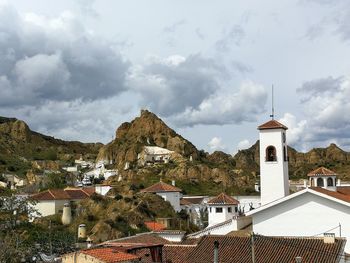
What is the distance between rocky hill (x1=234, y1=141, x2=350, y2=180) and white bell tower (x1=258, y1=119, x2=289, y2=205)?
9396 cm

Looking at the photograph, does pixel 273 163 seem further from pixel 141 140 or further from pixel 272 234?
pixel 141 140

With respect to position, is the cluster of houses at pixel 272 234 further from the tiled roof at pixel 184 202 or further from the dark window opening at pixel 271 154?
the tiled roof at pixel 184 202

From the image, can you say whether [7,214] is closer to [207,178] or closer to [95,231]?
[95,231]

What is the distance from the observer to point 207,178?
107000 millimetres

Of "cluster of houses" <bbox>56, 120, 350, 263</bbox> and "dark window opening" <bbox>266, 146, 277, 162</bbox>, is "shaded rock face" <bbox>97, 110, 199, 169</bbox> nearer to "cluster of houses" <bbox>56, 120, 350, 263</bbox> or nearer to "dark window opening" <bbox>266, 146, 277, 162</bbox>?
"cluster of houses" <bbox>56, 120, 350, 263</bbox>

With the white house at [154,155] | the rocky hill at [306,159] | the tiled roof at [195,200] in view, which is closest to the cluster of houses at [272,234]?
the tiled roof at [195,200]

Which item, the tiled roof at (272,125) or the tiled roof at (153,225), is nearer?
the tiled roof at (272,125)

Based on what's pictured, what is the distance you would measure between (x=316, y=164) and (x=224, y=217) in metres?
97.4

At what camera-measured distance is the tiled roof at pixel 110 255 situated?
74.1ft

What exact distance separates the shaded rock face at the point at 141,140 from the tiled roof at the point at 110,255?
96.3 meters

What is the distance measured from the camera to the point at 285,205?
3120cm

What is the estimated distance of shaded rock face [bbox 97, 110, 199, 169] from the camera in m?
126

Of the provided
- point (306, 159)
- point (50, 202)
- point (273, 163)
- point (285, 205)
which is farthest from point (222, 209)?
point (306, 159)

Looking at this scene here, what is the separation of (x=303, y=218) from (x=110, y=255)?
1296 centimetres
